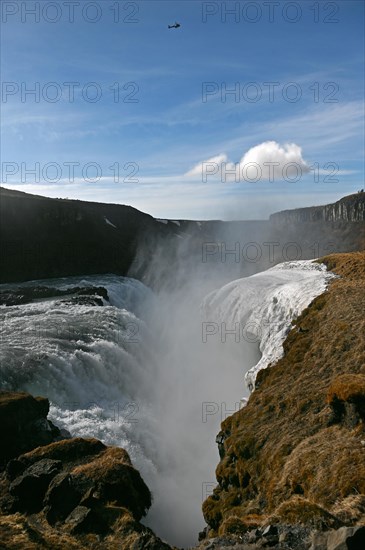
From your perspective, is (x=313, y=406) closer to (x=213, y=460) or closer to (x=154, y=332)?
(x=213, y=460)

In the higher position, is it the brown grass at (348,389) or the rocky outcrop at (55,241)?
the rocky outcrop at (55,241)

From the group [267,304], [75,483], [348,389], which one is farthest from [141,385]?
[348,389]

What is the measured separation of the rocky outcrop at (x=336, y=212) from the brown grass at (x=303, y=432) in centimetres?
14382

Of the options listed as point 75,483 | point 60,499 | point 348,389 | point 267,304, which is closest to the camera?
point 60,499

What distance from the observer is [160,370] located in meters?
41.6

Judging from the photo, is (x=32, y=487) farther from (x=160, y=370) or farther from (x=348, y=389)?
(x=160, y=370)

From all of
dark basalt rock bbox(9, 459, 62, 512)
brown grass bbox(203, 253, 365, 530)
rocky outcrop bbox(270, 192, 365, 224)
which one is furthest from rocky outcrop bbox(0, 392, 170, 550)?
rocky outcrop bbox(270, 192, 365, 224)

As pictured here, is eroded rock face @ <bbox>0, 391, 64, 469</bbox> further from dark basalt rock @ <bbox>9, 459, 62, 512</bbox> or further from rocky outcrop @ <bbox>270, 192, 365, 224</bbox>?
rocky outcrop @ <bbox>270, 192, 365, 224</bbox>

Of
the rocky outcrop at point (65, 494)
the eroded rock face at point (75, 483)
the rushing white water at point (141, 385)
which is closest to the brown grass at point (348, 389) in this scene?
the rocky outcrop at point (65, 494)

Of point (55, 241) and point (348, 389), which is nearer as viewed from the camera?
point (348, 389)

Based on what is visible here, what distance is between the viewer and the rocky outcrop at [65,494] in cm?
1250

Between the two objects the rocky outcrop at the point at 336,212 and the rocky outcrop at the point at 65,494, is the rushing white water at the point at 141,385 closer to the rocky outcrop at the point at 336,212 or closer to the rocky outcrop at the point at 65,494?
the rocky outcrop at the point at 65,494

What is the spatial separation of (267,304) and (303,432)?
19.6 m

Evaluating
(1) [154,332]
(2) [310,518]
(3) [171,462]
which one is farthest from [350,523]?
(1) [154,332]
